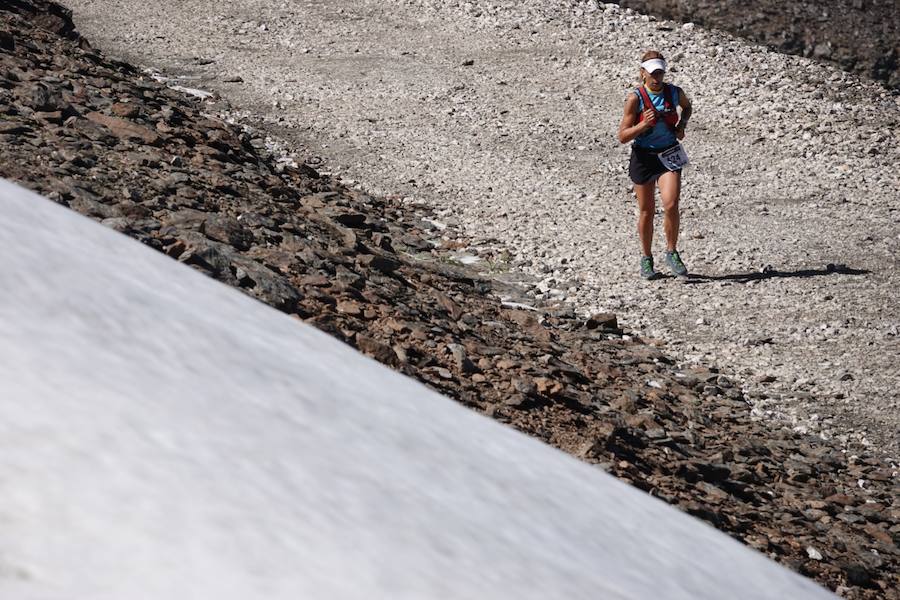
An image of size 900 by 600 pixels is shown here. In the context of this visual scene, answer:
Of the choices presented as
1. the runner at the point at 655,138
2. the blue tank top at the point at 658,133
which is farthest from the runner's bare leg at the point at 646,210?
the blue tank top at the point at 658,133

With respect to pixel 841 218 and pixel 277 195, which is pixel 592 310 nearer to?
pixel 277 195

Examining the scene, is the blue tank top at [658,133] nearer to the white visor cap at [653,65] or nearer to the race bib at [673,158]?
the race bib at [673,158]

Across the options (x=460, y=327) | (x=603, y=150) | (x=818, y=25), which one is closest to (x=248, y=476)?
(x=460, y=327)

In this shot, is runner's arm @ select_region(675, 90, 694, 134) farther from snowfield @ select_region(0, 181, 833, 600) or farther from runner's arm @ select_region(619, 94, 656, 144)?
snowfield @ select_region(0, 181, 833, 600)

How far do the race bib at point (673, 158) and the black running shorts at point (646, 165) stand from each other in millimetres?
53

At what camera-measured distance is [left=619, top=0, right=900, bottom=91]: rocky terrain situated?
13.6m

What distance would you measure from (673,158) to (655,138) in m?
0.21

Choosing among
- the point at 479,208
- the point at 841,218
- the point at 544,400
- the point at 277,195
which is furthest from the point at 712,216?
the point at 544,400

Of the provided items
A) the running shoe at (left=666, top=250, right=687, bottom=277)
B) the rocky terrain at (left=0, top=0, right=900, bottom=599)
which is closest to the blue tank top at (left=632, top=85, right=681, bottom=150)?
the running shoe at (left=666, top=250, right=687, bottom=277)

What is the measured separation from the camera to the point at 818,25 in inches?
551

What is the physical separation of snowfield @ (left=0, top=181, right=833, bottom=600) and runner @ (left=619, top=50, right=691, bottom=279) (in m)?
4.61

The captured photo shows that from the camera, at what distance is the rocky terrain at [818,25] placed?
534 inches

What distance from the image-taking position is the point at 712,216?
9672 millimetres

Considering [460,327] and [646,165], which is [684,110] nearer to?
[646,165]
